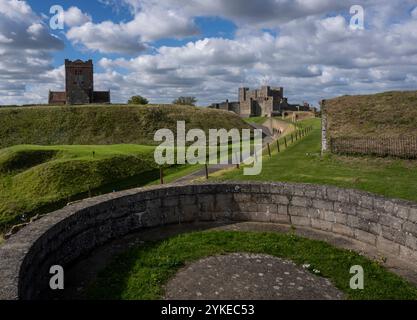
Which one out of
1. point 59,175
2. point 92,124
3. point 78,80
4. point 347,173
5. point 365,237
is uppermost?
point 78,80

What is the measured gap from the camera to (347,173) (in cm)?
1977

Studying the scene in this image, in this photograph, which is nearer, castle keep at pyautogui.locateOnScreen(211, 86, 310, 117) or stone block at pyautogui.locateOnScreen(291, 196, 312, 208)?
stone block at pyautogui.locateOnScreen(291, 196, 312, 208)

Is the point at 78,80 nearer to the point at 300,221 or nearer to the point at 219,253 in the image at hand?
the point at 300,221

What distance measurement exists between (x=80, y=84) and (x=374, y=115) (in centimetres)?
8718

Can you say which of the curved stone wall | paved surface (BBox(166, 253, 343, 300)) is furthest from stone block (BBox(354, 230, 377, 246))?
paved surface (BBox(166, 253, 343, 300))

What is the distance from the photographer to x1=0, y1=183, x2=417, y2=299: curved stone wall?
19.1 ft

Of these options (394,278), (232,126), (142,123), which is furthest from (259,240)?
(232,126)

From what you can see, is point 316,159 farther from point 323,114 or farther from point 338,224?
point 338,224

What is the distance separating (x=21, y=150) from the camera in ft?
112

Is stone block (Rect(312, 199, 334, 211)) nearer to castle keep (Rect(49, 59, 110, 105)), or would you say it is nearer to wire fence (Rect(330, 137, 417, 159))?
wire fence (Rect(330, 137, 417, 159))

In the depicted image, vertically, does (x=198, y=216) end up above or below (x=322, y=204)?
below

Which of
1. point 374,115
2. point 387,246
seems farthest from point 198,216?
point 374,115

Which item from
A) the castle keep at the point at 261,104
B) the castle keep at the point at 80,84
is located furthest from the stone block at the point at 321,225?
the castle keep at the point at 261,104

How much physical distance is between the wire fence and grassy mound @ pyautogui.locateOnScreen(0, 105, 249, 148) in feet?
106
